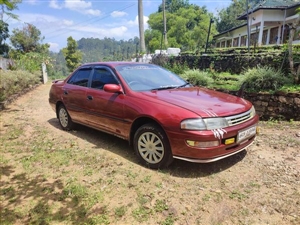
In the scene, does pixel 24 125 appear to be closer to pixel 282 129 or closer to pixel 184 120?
pixel 184 120

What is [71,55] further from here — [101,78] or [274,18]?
[101,78]

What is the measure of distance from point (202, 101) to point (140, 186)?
148 cm

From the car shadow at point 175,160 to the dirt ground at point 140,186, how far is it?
0.05 feet

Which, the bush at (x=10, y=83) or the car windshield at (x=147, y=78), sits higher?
the car windshield at (x=147, y=78)

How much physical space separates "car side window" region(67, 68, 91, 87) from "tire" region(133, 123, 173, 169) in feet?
6.07

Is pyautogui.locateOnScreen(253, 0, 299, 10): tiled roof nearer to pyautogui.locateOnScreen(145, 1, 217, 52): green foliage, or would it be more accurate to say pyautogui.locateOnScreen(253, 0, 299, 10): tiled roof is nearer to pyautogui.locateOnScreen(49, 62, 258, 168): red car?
pyautogui.locateOnScreen(145, 1, 217, 52): green foliage

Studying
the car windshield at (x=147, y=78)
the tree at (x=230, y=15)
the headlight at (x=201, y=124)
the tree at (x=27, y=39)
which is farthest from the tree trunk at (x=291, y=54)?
the tree at (x=230, y=15)

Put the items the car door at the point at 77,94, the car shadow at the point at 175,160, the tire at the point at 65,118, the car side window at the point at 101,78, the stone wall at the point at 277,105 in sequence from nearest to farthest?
1. the car shadow at the point at 175,160
2. the car side window at the point at 101,78
3. the car door at the point at 77,94
4. the tire at the point at 65,118
5. the stone wall at the point at 277,105

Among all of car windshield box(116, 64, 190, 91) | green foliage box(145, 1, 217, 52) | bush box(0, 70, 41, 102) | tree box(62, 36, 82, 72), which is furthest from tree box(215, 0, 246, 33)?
car windshield box(116, 64, 190, 91)

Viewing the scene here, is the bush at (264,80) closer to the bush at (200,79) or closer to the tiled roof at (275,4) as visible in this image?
the bush at (200,79)

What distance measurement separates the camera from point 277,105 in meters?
5.75

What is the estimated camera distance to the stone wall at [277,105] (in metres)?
5.50

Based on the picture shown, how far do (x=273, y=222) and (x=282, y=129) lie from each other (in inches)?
127

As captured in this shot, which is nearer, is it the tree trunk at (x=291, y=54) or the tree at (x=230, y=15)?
the tree trunk at (x=291, y=54)
